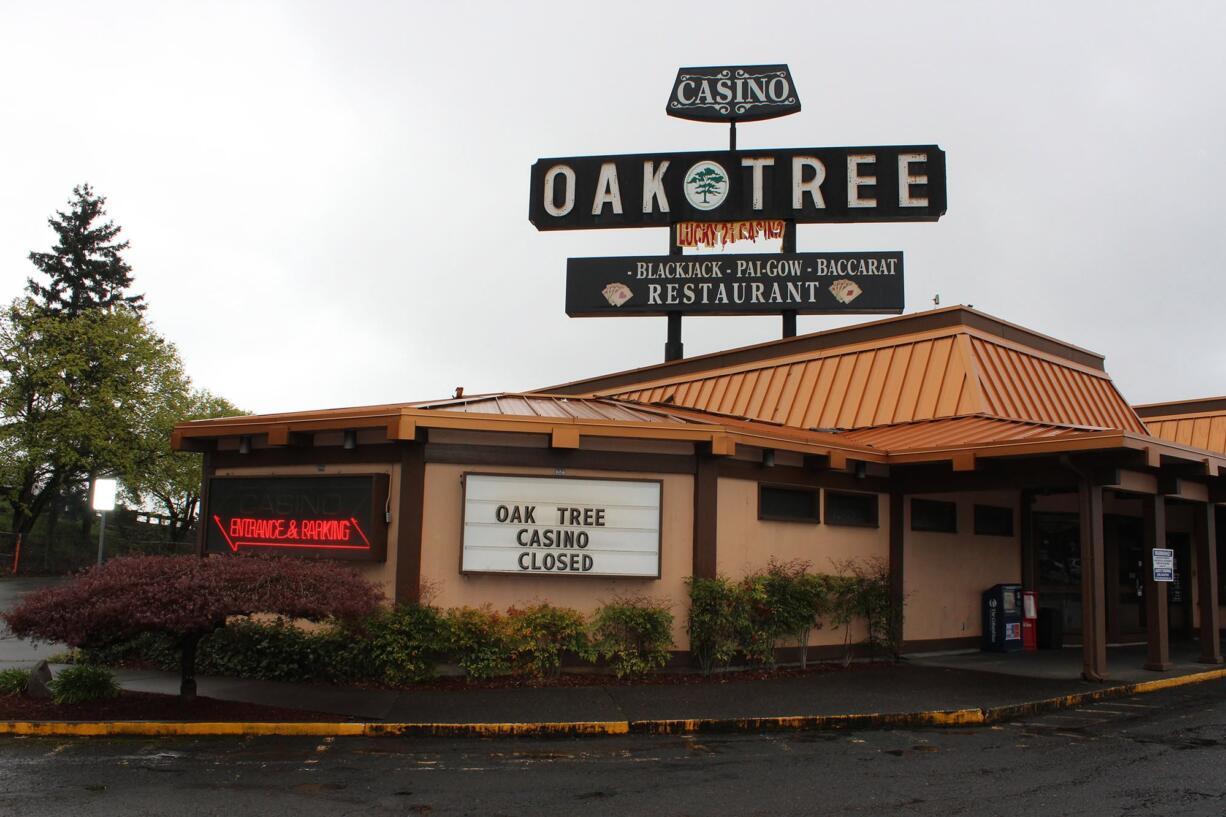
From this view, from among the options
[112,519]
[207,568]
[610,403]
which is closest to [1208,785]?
[207,568]

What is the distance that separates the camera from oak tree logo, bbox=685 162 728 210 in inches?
965

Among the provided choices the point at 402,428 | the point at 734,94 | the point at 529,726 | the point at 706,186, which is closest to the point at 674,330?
the point at 706,186

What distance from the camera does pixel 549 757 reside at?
8.75 m

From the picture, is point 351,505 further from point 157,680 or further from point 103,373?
point 103,373

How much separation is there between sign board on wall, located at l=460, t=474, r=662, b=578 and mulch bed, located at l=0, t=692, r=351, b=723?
3144mm

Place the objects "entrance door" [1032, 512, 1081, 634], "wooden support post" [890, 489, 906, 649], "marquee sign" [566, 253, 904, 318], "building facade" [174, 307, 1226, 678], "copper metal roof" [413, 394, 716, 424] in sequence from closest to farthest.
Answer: "building facade" [174, 307, 1226, 678] < "copper metal roof" [413, 394, 716, 424] < "wooden support post" [890, 489, 906, 649] < "entrance door" [1032, 512, 1081, 634] < "marquee sign" [566, 253, 904, 318]

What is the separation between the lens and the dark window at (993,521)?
17188 millimetres

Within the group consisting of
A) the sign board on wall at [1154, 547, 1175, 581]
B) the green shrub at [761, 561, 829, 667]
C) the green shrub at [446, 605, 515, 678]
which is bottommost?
the green shrub at [446, 605, 515, 678]

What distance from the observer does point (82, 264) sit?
4978 centimetres

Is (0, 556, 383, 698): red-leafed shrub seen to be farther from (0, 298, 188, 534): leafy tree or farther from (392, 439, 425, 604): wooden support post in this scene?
(0, 298, 188, 534): leafy tree

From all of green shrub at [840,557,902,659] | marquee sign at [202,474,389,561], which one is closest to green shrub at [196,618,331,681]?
marquee sign at [202,474,389,561]

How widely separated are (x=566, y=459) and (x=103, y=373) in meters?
35.4

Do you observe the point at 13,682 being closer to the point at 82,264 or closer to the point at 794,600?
the point at 794,600

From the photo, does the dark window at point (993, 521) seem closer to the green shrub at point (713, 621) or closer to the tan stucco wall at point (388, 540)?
the green shrub at point (713, 621)
